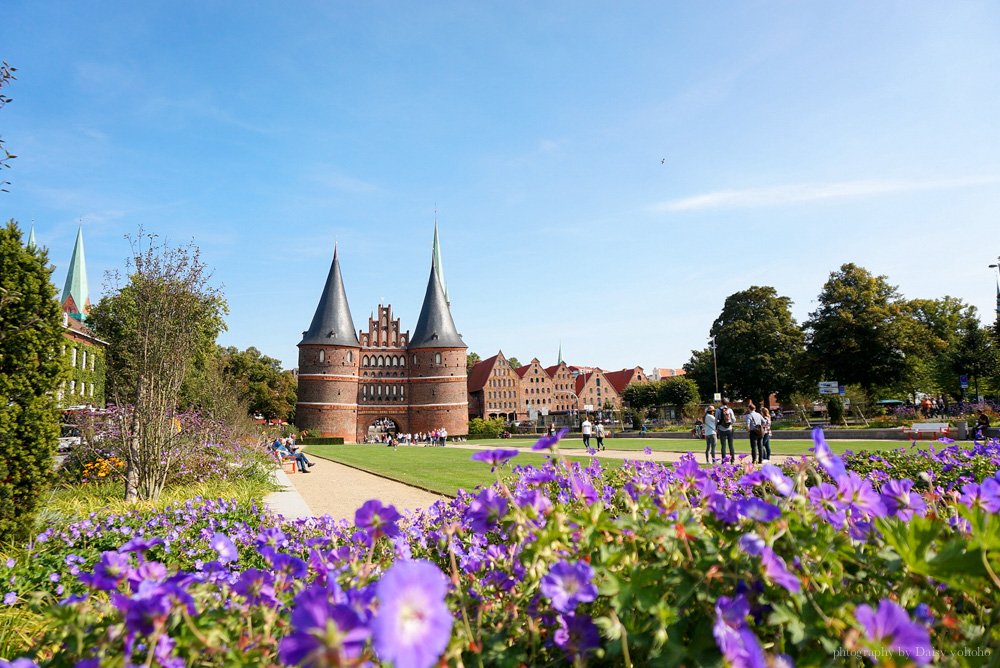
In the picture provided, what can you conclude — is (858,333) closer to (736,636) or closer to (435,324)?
A: (435,324)

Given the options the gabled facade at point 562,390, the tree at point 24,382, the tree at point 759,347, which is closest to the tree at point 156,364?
the tree at point 24,382

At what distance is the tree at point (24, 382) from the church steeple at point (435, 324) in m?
57.6

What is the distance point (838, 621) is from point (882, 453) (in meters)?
8.71

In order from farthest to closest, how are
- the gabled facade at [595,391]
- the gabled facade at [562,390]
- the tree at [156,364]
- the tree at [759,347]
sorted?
the gabled facade at [595,391]
the gabled facade at [562,390]
the tree at [759,347]
the tree at [156,364]

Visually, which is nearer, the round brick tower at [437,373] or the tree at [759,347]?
the tree at [759,347]

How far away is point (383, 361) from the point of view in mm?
68375

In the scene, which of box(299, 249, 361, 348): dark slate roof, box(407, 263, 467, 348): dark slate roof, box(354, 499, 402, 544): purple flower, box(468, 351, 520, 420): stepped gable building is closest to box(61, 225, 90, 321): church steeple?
box(299, 249, 361, 348): dark slate roof

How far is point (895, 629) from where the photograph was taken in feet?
3.41

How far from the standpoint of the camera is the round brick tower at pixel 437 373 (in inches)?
2504

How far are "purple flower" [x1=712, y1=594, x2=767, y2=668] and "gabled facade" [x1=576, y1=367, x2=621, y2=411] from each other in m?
95.4

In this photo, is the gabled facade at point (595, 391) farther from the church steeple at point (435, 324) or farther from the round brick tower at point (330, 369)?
the round brick tower at point (330, 369)

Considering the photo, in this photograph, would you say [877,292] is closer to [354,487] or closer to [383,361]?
[354,487]

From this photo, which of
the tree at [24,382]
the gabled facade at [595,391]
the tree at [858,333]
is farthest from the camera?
the gabled facade at [595,391]

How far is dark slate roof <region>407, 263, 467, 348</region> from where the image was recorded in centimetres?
6456
